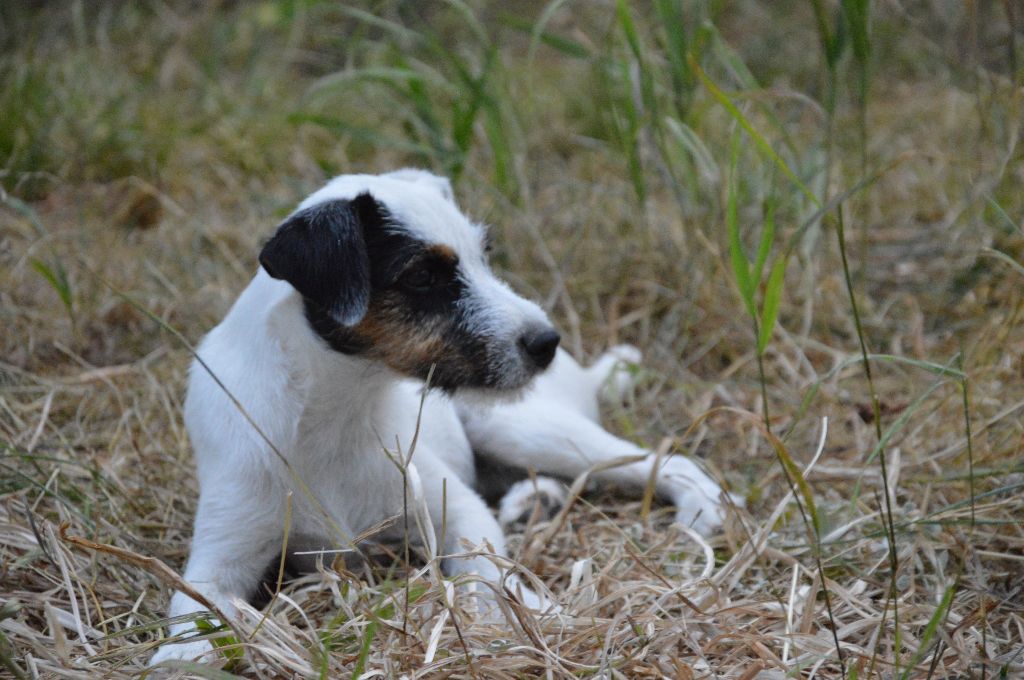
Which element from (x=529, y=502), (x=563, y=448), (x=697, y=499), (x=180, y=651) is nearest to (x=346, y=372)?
(x=180, y=651)

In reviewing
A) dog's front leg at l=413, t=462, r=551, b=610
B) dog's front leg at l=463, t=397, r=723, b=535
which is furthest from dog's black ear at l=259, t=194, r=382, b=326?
dog's front leg at l=463, t=397, r=723, b=535

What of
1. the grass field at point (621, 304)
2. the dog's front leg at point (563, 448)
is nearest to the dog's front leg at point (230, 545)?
the grass field at point (621, 304)

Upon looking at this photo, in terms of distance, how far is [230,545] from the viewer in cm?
287

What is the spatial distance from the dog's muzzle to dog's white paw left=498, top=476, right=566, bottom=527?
2.18 feet

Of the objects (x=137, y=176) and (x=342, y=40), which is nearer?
(x=342, y=40)

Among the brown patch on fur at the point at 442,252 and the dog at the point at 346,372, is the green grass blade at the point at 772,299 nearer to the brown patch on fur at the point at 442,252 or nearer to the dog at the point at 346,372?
the dog at the point at 346,372

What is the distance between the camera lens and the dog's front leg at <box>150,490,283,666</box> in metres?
2.84

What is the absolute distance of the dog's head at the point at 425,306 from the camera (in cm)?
284

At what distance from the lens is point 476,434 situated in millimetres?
3783

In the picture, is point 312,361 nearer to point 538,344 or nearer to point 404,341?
point 404,341

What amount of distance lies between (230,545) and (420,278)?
2.92ft

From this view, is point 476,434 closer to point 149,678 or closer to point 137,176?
point 149,678

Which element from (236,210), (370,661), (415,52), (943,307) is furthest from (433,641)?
(415,52)

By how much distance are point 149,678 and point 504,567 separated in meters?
0.86
